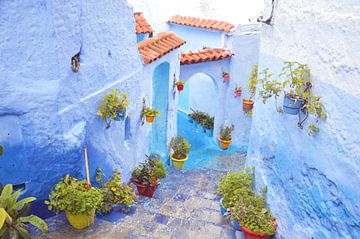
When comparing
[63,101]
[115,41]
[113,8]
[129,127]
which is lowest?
[129,127]

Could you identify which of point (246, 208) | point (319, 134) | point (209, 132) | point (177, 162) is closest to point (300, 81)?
point (319, 134)

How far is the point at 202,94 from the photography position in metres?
15.0

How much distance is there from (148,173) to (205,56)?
5185 millimetres

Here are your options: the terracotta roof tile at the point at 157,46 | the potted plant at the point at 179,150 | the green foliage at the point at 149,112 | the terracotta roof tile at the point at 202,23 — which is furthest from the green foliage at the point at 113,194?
the terracotta roof tile at the point at 202,23

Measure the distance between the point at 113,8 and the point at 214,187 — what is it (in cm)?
511

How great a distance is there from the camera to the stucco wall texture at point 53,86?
4.50 metres

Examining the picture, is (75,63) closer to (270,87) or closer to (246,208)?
(270,87)

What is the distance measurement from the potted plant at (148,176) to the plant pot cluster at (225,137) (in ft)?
16.5

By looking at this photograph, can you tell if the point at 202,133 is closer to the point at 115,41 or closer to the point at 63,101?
the point at 115,41

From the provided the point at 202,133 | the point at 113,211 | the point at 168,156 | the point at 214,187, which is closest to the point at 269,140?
the point at 113,211

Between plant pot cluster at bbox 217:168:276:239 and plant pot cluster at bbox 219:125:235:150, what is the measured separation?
5.76 m

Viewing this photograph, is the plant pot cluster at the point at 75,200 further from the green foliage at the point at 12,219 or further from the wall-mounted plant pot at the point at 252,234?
the wall-mounted plant pot at the point at 252,234

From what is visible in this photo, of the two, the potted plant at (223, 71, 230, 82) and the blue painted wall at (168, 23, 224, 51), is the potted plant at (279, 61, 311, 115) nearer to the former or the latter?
the potted plant at (223, 71, 230, 82)

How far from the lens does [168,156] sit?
11.0 meters
